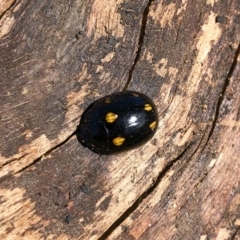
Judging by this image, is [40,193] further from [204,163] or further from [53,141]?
[204,163]

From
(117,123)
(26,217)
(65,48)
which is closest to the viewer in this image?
(26,217)

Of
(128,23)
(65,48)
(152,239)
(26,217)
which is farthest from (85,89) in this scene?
(152,239)

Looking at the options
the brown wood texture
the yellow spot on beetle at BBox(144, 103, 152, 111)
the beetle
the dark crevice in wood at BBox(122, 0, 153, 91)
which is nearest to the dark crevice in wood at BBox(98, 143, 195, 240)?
the brown wood texture

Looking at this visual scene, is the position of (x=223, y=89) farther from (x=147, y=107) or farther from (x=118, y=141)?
(x=118, y=141)

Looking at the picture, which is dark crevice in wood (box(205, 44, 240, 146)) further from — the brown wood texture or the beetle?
the beetle

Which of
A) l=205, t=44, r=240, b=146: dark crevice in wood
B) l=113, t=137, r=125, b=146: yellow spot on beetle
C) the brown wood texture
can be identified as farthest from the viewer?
l=205, t=44, r=240, b=146: dark crevice in wood

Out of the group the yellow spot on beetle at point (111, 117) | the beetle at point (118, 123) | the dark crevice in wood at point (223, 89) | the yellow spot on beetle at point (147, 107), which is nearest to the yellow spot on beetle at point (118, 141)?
the beetle at point (118, 123)

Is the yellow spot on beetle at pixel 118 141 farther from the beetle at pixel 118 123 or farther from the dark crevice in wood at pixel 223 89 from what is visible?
the dark crevice in wood at pixel 223 89

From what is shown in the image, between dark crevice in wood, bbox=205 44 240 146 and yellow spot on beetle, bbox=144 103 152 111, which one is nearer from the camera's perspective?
yellow spot on beetle, bbox=144 103 152 111
